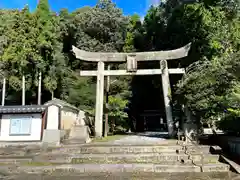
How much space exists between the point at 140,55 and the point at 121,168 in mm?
8510

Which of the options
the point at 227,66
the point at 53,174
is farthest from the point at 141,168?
the point at 227,66

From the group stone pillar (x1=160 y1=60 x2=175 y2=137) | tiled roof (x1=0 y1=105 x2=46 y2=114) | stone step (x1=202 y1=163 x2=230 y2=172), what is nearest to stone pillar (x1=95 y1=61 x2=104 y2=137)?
tiled roof (x1=0 y1=105 x2=46 y2=114)

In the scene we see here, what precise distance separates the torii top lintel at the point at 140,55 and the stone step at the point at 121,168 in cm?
814

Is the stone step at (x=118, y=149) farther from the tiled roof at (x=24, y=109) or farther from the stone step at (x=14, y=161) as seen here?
the tiled roof at (x=24, y=109)

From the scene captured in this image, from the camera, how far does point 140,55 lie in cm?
1425

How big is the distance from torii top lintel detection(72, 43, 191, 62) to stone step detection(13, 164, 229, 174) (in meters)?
8.14

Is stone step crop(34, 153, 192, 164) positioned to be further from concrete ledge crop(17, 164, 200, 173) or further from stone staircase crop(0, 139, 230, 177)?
concrete ledge crop(17, 164, 200, 173)

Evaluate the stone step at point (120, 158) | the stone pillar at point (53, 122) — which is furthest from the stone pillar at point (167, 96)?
the stone pillar at point (53, 122)

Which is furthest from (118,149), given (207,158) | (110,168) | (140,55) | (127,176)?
(140,55)

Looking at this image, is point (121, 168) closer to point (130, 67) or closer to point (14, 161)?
point (14, 161)

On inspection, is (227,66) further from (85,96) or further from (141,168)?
(85,96)

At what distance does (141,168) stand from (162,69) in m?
7.77

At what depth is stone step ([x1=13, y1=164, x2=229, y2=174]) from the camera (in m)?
6.83

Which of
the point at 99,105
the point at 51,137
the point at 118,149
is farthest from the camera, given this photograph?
the point at 99,105
